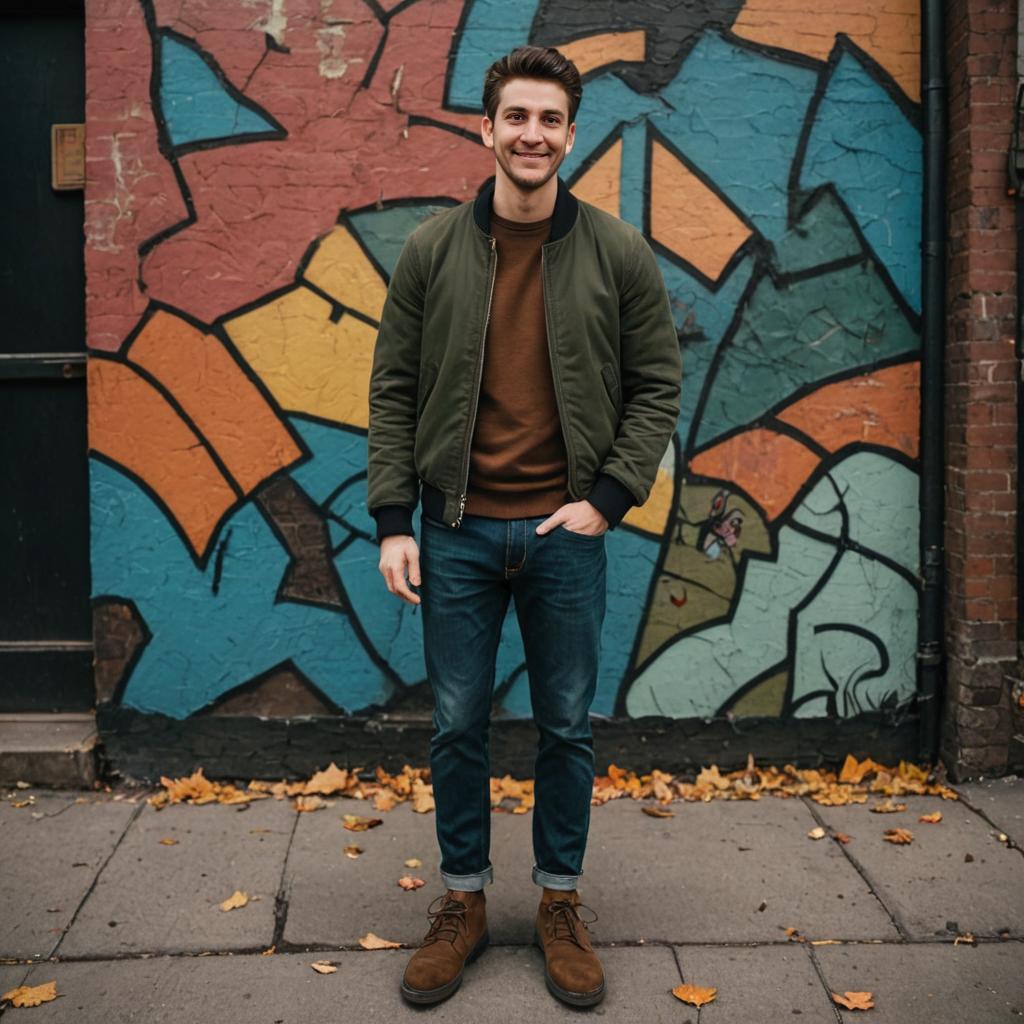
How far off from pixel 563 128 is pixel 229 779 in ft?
9.29

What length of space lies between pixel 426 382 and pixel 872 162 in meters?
2.32

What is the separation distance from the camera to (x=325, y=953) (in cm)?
301

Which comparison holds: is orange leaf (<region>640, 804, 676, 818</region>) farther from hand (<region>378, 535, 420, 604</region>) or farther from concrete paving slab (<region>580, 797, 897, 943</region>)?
hand (<region>378, 535, 420, 604</region>)

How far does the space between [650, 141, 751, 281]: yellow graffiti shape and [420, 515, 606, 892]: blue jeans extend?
1722 millimetres

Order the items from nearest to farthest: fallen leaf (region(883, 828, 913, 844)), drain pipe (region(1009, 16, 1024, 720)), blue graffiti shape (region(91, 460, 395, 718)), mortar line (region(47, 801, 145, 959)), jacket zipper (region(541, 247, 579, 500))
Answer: jacket zipper (region(541, 247, 579, 500)) → mortar line (region(47, 801, 145, 959)) → fallen leaf (region(883, 828, 913, 844)) → drain pipe (region(1009, 16, 1024, 720)) → blue graffiti shape (region(91, 460, 395, 718))

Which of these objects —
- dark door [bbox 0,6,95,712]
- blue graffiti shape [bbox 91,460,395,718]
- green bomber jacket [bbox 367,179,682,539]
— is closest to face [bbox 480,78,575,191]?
green bomber jacket [bbox 367,179,682,539]

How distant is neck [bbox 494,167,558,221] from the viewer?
105 inches

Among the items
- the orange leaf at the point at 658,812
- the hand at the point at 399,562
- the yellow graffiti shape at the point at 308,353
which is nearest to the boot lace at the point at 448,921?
the hand at the point at 399,562

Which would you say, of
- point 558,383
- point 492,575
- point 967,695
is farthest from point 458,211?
point 967,695

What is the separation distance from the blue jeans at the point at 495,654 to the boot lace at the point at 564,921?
0.16ft

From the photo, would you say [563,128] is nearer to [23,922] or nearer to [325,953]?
[325,953]

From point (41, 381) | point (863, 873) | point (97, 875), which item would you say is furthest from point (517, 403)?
point (41, 381)

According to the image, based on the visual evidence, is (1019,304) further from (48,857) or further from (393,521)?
(48,857)

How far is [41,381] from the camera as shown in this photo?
4285 mm
